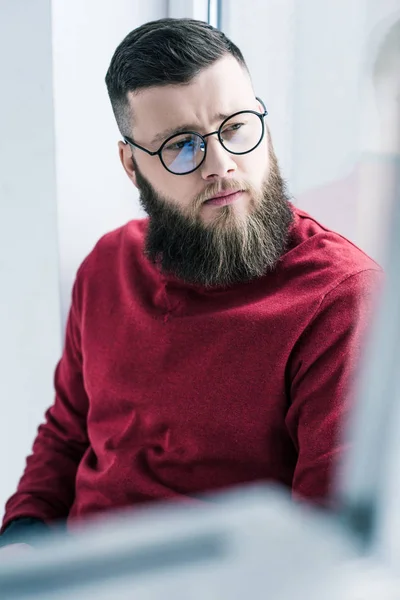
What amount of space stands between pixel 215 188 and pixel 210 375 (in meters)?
0.30

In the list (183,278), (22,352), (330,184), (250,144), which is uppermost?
(250,144)

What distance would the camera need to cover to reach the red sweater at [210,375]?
1026 mm

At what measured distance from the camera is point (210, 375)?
1143 mm

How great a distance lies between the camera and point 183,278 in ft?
3.99

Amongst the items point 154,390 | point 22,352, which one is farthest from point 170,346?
point 22,352

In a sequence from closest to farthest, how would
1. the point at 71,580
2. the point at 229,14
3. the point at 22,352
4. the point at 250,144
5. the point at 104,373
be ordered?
the point at 71,580
the point at 250,144
the point at 104,373
the point at 229,14
the point at 22,352

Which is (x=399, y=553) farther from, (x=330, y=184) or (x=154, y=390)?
(x=330, y=184)

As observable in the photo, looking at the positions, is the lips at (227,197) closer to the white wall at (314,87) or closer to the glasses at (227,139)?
the glasses at (227,139)

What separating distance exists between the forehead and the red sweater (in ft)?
0.74

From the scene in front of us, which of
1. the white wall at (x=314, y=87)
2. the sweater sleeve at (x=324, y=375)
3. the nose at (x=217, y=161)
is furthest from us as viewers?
the white wall at (x=314, y=87)

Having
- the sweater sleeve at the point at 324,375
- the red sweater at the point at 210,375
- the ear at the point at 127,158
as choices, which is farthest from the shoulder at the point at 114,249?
the sweater sleeve at the point at 324,375

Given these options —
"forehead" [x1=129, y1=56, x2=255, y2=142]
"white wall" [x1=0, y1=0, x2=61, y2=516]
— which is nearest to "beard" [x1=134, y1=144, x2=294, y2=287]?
"forehead" [x1=129, y1=56, x2=255, y2=142]

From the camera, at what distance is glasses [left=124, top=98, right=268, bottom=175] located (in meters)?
1.13

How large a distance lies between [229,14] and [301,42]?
294mm
